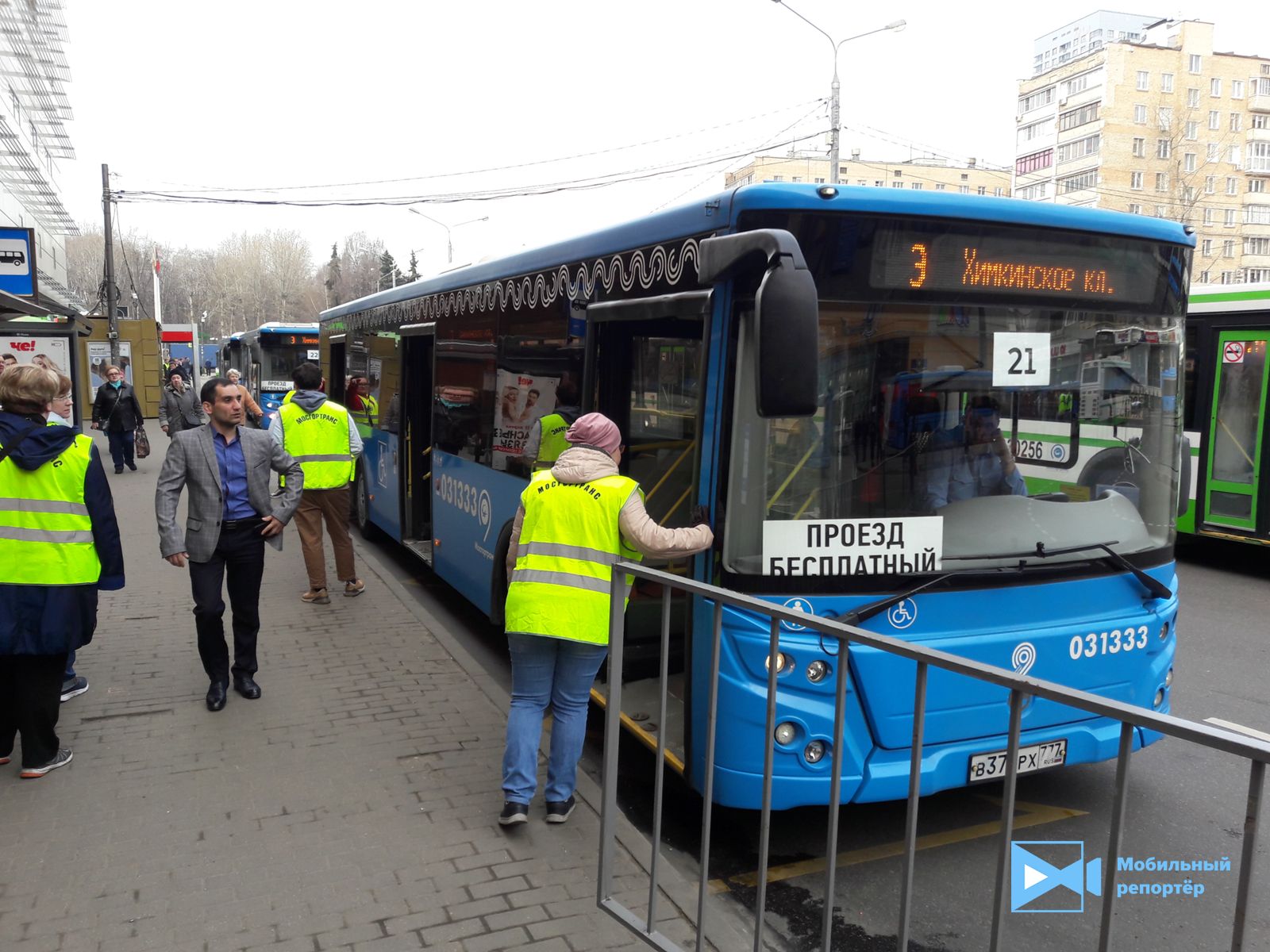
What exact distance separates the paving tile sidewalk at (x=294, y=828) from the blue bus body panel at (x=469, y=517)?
774 mm

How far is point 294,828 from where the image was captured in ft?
14.1

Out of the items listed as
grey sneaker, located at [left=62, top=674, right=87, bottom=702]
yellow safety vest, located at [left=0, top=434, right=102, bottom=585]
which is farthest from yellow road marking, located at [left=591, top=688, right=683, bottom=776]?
grey sneaker, located at [left=62, top=674, right=87, bottom=702]

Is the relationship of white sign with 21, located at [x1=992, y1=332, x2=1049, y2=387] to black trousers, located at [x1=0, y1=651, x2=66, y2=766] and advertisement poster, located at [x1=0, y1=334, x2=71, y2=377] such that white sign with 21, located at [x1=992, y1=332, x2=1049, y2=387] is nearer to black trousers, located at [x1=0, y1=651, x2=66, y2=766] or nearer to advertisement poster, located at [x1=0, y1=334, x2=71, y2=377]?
black trousers, located at [x1=0, y1=651, x2=66, y2=766]

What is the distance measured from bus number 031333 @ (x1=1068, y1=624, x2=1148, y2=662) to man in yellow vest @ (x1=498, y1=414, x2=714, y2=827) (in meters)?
1.60

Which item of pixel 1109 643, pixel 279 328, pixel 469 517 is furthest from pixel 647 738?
pixel 279 328

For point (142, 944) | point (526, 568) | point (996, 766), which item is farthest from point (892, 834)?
point (142, 944)

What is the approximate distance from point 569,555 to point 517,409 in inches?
102

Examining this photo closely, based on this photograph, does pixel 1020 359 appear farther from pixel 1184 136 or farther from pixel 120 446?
pixel 1184 136

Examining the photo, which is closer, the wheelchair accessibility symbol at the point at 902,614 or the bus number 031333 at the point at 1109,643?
the wheelchair accessibility symbol at the point at 902,614

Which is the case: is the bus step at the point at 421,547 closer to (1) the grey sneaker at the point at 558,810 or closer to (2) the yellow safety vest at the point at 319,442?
(2) the yellow safety vest at the point at 319,442

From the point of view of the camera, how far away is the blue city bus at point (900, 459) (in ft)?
12.8

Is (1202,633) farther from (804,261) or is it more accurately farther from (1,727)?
(1,727)

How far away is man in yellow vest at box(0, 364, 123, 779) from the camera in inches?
185
